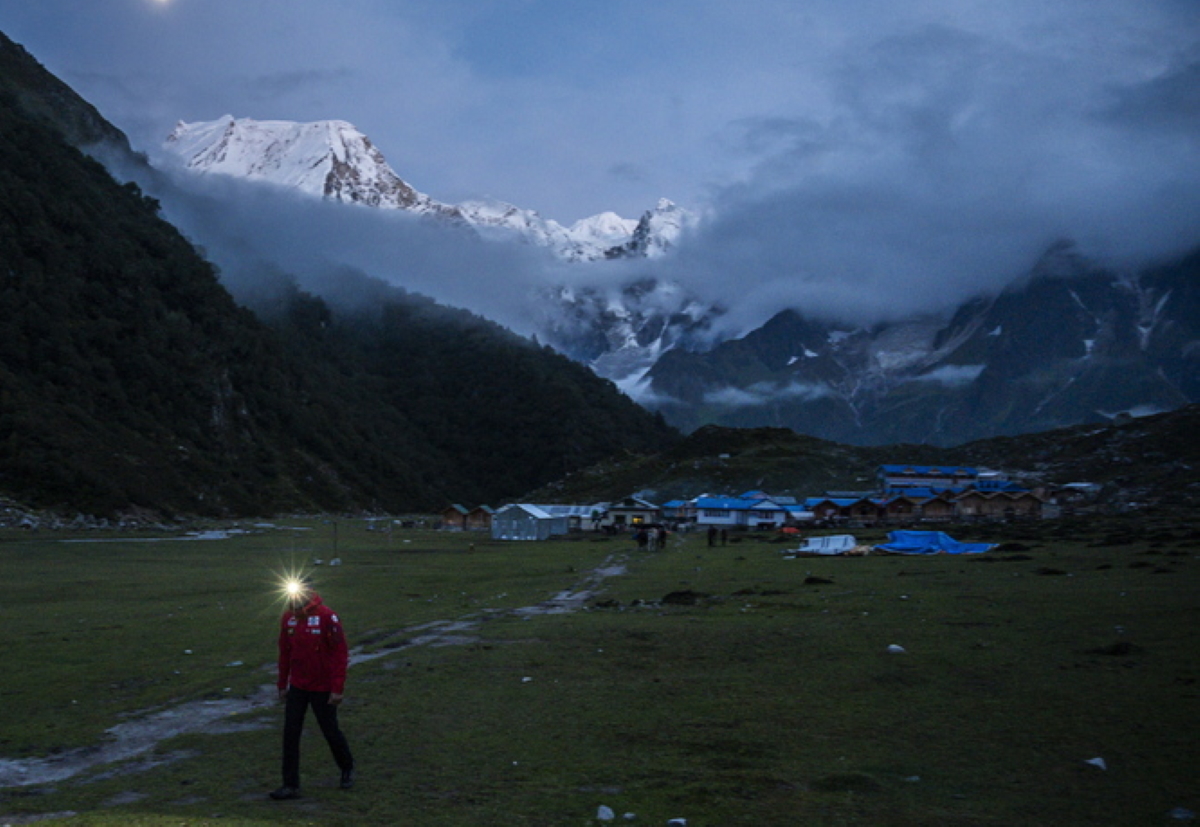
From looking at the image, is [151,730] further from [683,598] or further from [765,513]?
[765,513]

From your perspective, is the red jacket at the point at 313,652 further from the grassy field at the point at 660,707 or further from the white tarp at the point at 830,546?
the white tarp at the point at 830,546

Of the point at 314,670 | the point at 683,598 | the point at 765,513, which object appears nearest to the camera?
the point at 314,670

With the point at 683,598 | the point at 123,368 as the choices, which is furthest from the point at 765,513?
the point at 123,368

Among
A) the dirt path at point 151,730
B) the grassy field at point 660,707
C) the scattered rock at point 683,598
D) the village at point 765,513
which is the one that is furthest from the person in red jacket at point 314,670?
the village at point 765,513

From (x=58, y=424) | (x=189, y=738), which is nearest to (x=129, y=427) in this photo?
(x=58, y=424)

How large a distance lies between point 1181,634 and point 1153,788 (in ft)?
35.5

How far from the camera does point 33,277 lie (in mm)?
117125

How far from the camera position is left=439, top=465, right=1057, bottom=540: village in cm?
9962

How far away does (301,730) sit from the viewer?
10188 millimetres

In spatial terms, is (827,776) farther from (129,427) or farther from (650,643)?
(129,427)

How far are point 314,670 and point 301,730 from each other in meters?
0.68

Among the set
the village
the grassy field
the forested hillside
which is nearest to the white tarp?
the grassy field

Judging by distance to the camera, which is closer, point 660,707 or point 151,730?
point 151,730

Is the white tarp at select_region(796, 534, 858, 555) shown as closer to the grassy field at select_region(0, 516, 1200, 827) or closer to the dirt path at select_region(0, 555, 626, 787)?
the grassy field at select_region(0, 516, 1200, 827)
